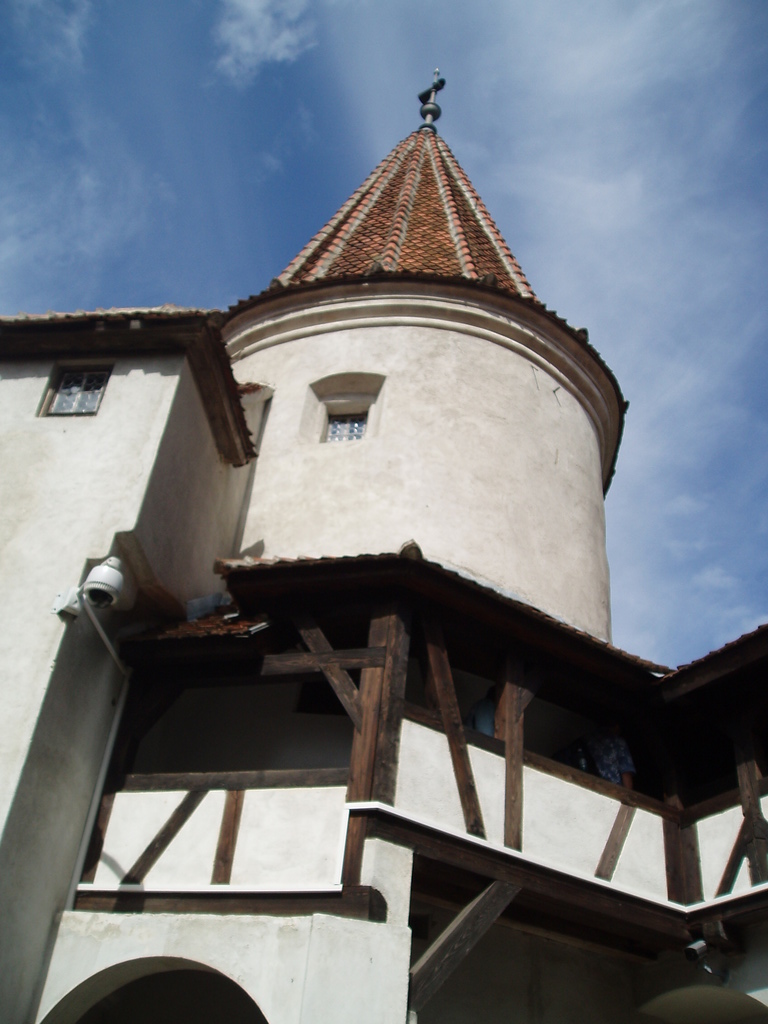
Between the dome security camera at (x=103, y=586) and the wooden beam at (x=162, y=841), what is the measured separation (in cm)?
155

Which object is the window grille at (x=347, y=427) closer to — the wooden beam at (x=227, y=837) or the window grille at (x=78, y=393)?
the window grille at (x=78, y=393)

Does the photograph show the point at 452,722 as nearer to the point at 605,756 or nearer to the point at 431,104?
the point at 605,756

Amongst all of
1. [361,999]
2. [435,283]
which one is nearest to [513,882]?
[361,999]

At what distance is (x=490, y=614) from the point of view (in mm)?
8250

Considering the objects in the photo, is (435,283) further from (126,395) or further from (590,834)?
(590,834)

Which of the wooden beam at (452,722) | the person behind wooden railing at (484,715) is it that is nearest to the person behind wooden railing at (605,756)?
the person behind wooden railing at (484,715)

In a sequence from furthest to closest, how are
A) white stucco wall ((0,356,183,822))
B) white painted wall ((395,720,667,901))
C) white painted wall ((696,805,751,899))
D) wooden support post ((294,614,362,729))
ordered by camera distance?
white painted wall ((696,805,751,899)) → wooden support post ((294,614,362,729)) → white stucco wall ((0,356,183,822)) → white painted wall ((395,720,667,901))

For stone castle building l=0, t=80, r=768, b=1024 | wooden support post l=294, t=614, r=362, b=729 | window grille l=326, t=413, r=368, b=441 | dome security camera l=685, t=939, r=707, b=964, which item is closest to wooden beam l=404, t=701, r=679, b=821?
stone castle building l=0, t=80, r=768, b=1024

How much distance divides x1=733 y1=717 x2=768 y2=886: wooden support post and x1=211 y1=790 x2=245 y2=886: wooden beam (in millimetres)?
3862

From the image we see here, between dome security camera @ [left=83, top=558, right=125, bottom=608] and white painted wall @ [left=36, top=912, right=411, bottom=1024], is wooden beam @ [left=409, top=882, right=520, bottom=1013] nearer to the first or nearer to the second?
white painted wall @ [left=36, top=912, right=411, bottom=1024]

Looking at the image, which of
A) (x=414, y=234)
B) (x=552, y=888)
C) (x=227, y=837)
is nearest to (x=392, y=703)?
(x=227, y=837)

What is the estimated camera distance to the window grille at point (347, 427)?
11.8 meters

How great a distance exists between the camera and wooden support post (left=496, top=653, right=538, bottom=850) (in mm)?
7562

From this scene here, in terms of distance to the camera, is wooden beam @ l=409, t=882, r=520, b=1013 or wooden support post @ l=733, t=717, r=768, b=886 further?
wooden support post @ l=733, t=717, r=768, b=886
